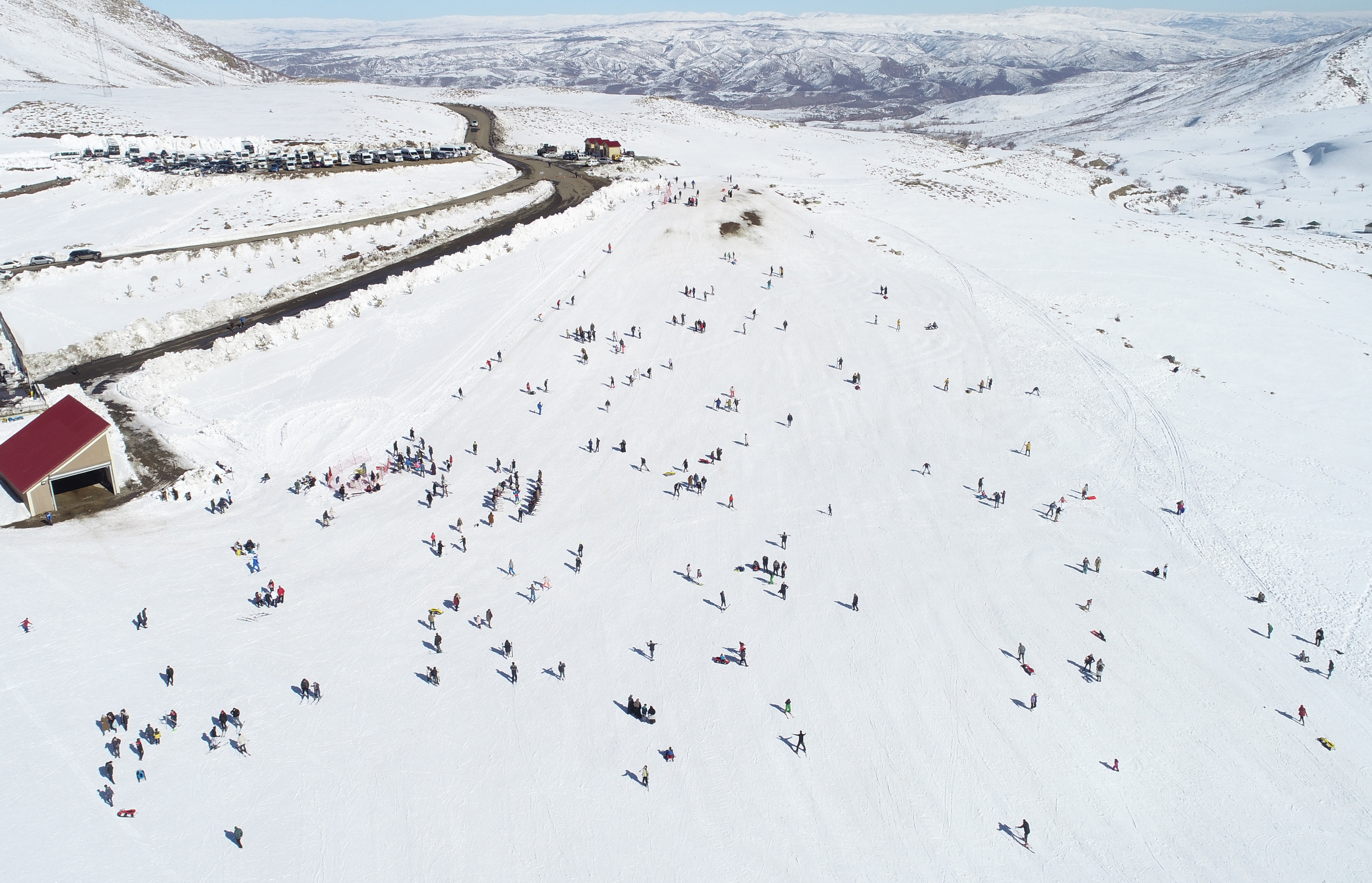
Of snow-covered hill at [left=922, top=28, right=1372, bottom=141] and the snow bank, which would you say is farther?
snow-covered hill at [left=922, top=28, right=1372, bottom=141]

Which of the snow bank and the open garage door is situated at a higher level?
the snow bank

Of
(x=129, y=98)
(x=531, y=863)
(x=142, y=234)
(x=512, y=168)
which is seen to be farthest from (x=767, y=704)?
(x=129, y=98)

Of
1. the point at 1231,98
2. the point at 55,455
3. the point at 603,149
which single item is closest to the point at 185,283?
the point at 55,455

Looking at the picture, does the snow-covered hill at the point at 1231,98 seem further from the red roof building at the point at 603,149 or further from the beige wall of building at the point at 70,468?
the beige wall of building at the point at 70,468

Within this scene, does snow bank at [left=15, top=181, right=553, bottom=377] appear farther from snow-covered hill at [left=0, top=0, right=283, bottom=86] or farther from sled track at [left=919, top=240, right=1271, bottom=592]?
snow-covered hill at [left=0, top=0, right=283, bottom=86]

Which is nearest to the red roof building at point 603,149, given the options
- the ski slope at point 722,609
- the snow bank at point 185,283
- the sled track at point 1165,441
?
the snow bank at point 185,283

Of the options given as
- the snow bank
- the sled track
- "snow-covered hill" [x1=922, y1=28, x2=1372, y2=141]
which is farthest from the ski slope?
"snow-covered hill" [x1=922, y1=28, x2=1372, y2=141]

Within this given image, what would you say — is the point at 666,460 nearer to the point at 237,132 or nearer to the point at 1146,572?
the point at 1146,572

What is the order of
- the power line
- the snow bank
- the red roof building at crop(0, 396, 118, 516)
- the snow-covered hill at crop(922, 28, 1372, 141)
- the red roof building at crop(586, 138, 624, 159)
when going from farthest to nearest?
the snow-covered hill at crop(922, 28, 1372, 141) < the power line < the red roof building at crop(586, 138, 624, 159) < the snow bank < the red roof building at crop(0, 396, 118, 516)
